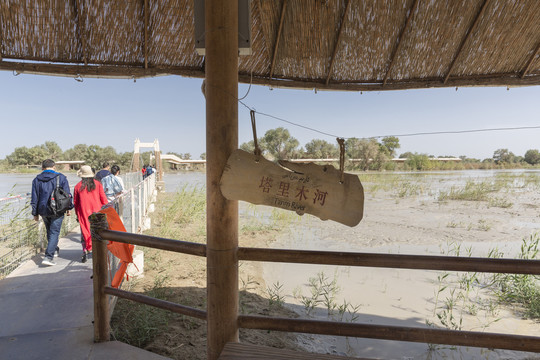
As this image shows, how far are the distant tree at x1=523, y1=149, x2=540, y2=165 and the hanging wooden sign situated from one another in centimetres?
4557

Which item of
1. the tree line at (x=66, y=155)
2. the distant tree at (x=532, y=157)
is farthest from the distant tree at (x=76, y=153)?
the distant tree at (x=532, y=157)

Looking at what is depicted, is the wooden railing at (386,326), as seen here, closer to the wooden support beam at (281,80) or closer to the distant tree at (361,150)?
the distant tree at (361,150)

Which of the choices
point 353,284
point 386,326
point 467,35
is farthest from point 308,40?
point 353,284

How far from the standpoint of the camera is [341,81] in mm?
2703

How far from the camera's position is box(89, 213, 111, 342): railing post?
1884 millimetres

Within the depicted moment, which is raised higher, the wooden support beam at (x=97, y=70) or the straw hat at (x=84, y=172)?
the wooden support beam at (x=97, y=70)

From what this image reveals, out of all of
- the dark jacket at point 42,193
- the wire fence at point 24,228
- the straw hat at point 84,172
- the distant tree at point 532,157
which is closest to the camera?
the dark jacket at point 42,193

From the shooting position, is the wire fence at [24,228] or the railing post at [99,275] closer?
the railing post at [99,275]

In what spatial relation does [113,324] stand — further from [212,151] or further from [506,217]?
[506,217]

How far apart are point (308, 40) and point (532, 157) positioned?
4623 centimetres

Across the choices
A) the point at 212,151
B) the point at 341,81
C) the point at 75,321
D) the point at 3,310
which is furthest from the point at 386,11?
the point at 3,310

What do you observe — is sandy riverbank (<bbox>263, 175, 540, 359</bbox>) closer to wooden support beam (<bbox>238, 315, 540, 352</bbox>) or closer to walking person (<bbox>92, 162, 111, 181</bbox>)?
wooden support beam (<bbox>238, 315, 540, 352</bbox>)

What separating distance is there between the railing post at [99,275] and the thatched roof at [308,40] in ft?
4.05

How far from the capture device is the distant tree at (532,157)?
3506 cm
